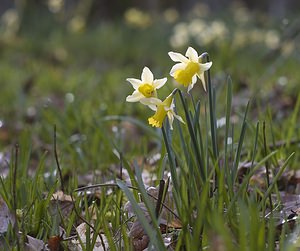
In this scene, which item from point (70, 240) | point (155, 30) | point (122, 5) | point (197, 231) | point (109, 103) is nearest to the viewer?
point (197, 231)

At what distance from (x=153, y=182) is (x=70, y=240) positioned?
21.6 inches

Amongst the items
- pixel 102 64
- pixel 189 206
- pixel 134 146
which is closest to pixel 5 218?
pixel 189 206

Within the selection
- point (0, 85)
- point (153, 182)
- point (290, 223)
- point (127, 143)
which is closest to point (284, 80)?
point (127, 143)

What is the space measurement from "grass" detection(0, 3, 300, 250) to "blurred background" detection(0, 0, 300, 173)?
2 centimetres

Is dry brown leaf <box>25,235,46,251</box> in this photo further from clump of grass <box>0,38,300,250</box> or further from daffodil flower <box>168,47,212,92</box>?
daffodil flower <box>168,47,212,92</box>

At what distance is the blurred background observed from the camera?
3.11 m

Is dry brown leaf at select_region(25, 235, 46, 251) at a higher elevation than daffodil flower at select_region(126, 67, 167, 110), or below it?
below

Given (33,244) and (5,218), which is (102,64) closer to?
(5,218)

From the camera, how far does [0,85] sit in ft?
16.2

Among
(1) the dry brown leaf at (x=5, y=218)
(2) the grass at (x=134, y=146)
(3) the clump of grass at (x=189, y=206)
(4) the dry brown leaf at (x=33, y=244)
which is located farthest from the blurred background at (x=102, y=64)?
(4) the dry brown leaf at (x=33, y=244)

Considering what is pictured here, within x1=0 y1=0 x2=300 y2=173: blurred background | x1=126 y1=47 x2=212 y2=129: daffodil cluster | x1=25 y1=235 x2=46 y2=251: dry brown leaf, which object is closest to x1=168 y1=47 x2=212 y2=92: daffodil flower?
x1=126 y1=47 x2=212 y2=129: daffodil cluster

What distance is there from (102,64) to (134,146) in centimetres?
514

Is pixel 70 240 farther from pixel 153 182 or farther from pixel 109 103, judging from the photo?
pixel 109 103

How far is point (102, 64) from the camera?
7.50 metres
